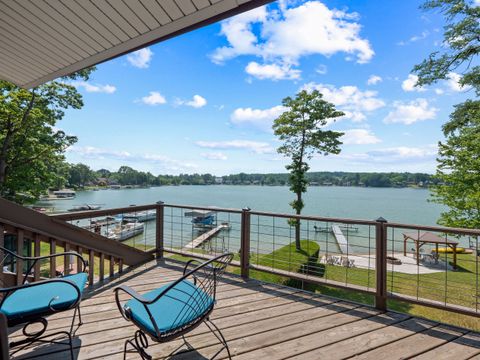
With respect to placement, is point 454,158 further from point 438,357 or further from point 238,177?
point 238,177

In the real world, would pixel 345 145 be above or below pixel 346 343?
above

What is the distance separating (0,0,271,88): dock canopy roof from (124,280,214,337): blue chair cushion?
220 centimetres

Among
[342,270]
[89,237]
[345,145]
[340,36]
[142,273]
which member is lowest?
[342,270]

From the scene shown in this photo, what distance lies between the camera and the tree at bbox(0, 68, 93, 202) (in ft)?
29.1

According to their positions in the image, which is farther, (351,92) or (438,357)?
(351,92)

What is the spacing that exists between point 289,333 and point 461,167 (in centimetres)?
1077

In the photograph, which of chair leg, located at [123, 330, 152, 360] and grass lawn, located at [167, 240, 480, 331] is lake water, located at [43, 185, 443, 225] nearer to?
grass lawn, located at [167, 240, 480, 331]

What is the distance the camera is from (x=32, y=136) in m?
9.73

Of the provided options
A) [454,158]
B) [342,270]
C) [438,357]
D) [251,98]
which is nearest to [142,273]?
[438,357]

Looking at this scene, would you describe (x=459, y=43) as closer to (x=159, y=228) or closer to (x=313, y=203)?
(x=159, y=228)

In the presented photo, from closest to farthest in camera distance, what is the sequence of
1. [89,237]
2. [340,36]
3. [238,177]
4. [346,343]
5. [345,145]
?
[346,343] → [89,237] → [340,36] → [345,145] → [238,177]

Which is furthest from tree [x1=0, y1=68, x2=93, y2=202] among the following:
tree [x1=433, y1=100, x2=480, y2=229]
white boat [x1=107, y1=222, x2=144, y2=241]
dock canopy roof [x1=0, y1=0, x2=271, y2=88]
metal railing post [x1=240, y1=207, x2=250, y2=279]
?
tree [x1=433, y1=100, x2=480, y2=229]

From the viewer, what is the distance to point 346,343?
224 cm

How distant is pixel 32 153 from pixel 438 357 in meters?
12.5
